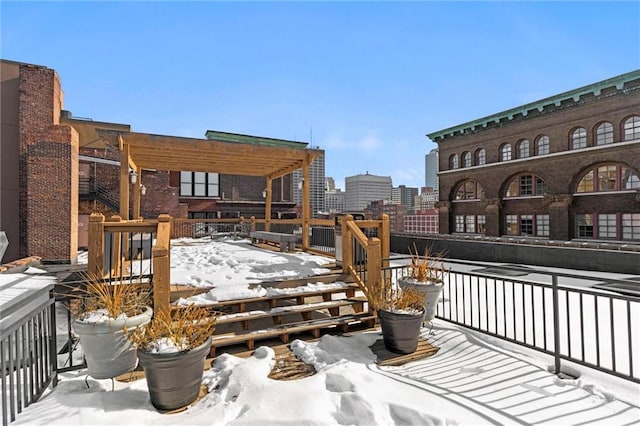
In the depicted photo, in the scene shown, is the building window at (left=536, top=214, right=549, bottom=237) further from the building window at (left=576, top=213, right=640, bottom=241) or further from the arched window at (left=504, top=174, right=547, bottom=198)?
the building window at (left=576, top=213, right=640, bottom=241)

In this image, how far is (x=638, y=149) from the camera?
701 inches

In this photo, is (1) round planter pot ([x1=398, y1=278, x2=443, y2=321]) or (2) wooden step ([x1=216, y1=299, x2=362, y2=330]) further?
(1) round planter pot ([x1=398, y1=278, x2=443, y2=321])

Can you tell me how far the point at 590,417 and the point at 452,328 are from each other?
7.85 feet

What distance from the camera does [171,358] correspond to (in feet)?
9.75

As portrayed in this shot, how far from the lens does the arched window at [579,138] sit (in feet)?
67.7

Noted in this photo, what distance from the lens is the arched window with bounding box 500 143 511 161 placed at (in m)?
25.3

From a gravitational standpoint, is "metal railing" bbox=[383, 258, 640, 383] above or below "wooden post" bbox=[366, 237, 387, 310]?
below

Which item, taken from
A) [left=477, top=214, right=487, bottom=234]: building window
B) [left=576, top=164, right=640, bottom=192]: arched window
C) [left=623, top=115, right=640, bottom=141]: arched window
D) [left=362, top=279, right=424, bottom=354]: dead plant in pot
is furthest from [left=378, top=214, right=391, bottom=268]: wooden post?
[left=477, top=214, right=487, bottom=234]: building window

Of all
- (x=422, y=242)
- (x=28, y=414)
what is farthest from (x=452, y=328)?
(x=422, y=242)

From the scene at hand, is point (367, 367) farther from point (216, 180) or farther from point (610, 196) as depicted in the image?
point (216, 180)

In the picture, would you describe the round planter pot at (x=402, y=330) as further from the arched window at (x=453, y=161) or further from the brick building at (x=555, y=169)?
the arched window at (x=453, y=161)

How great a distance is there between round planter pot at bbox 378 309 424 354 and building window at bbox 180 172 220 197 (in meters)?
25.7

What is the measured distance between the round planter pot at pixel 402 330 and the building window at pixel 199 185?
25.7 metres

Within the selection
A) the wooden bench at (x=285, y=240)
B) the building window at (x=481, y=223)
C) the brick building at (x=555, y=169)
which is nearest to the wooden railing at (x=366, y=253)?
the wooden bench at (x=285, y=240)
